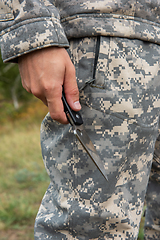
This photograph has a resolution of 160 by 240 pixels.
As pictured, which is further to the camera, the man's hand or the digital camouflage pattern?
the digital camouflage pattern

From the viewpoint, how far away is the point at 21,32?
84 centimetres

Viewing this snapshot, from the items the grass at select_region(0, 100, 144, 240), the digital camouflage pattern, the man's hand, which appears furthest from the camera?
the grass at select_region(0, 100, 144, 240)

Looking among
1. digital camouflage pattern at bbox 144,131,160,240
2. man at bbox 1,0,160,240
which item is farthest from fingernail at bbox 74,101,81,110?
digital camouflage pattern at bbox 144,131,160,240

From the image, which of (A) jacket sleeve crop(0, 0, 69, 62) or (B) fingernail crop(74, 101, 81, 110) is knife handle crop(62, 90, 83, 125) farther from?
(A) jacket sleeve crop(0, 0, 69, 62)

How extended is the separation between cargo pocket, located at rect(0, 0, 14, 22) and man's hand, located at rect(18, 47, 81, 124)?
0.15 m

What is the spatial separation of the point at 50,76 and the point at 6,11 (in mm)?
299

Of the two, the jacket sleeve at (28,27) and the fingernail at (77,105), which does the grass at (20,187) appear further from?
the jacket sleeve at (28,27)

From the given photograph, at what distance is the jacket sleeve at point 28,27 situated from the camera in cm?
82

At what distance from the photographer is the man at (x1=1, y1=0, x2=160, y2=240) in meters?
0.85

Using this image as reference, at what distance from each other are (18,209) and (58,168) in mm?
1531

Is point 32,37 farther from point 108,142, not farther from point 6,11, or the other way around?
point 108,142

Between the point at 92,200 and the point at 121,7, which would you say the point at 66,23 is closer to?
the point at 121,7

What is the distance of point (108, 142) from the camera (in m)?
0.93

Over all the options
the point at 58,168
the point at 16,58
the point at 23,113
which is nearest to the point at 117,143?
the point at 58,168
